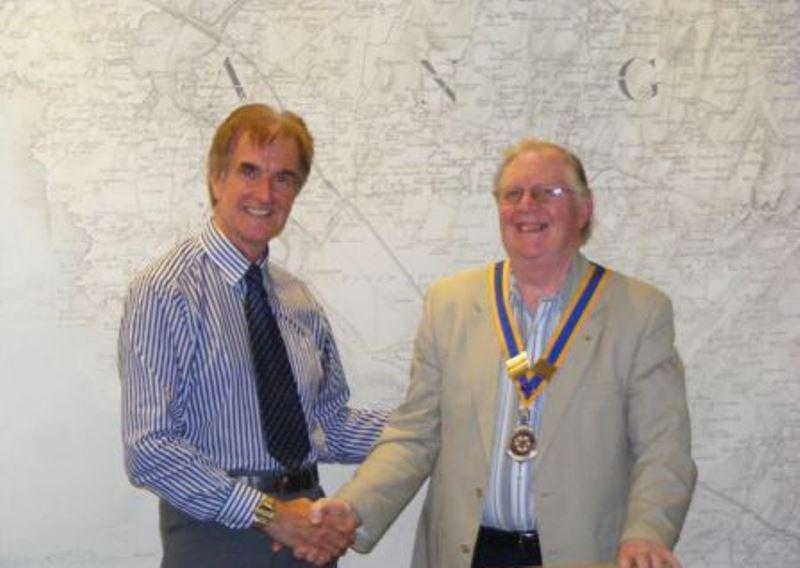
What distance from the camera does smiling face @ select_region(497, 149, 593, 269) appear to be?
109 inches

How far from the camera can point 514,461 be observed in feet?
8.83

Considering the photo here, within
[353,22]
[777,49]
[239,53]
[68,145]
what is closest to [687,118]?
[777,49]

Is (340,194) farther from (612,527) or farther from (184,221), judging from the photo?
(612,527)

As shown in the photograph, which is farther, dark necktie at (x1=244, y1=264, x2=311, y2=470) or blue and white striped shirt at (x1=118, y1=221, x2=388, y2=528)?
dark necktie at (x1=244, y1=264, x2=311, y2=470)

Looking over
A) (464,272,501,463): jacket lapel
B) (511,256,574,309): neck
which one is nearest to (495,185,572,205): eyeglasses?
(511,256,574,309): neck

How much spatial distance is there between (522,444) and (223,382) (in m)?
0.66

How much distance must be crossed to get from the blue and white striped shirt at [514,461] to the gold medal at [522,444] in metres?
0.01

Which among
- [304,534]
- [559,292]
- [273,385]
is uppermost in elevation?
[559,292]

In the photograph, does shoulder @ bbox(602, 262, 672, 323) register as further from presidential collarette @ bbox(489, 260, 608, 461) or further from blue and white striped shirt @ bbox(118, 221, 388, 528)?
blue and white striped shirt @ bbox(118, 221, 388, 528)

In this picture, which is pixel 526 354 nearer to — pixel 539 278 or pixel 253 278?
pixel 539 278

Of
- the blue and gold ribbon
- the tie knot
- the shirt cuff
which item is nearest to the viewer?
the shirt cuff

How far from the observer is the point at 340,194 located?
3527 mm

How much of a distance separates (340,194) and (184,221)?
0.44m

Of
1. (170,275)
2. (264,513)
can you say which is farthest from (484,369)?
(170,275)
